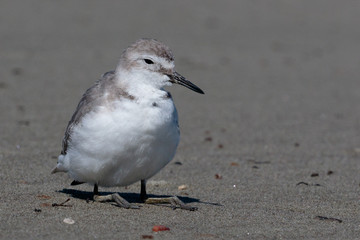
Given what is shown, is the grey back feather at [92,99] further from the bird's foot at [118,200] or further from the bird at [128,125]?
the bird's foot at [118,200]

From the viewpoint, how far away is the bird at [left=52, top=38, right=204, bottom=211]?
531cm

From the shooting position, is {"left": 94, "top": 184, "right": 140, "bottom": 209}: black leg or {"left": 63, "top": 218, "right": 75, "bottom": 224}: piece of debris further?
{"left": 94, "top": 184, "right": 140, "bottom": 209}: black leg

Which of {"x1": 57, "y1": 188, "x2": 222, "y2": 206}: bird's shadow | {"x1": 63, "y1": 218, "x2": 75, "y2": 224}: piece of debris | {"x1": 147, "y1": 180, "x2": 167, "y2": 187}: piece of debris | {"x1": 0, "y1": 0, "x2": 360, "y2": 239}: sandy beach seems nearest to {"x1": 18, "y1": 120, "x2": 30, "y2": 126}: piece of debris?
{"x1": 0, "y1": 0, "x2": 360, "y2": 239}: sandy beach

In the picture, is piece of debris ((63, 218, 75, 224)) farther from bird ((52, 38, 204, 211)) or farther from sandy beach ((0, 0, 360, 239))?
bird ((52, 38, 204, 211))

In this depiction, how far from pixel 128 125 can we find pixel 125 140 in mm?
117

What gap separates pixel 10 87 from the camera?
36.6 feet

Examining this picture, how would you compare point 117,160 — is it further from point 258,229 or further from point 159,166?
point 258,229

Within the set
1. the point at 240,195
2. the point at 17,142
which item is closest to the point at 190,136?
the point at 17,142

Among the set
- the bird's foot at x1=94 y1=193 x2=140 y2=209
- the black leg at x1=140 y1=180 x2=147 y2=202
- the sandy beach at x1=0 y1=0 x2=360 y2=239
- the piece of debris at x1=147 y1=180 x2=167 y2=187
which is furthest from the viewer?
the piece of debris at x1=147 y1=180 x2=167 y2=187

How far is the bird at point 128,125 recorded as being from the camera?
5.31 metres

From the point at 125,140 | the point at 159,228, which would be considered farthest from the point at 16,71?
the point at 159,228

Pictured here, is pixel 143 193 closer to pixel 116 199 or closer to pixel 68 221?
pixel 116 199

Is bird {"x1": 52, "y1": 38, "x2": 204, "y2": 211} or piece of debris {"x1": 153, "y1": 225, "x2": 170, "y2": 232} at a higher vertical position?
bird {"x1": 52, "y1": 38, "x2": 204, "y2": 211}

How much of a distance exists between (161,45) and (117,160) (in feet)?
3.38
